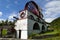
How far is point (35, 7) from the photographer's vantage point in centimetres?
3319

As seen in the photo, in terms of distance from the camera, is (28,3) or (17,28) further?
(28,3)

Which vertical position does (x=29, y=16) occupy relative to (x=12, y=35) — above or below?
above

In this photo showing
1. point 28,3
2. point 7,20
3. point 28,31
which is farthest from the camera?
point 7,20

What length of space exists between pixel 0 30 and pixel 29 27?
6088mm

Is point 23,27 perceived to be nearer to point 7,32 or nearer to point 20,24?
point 20,24

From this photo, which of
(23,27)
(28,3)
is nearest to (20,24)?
(23,27)

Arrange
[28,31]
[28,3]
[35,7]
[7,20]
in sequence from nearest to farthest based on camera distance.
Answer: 1. [28,31]
2. [28,3]
3. [35,7]
4. [7,20]

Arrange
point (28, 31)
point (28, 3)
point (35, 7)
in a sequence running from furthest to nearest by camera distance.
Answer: point (35, 7), point (28, 3), point (28, 31)

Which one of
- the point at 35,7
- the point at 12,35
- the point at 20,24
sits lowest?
the point at 12,35

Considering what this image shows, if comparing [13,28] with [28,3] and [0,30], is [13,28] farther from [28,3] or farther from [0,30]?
[28,3]

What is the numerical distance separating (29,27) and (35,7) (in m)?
7.60

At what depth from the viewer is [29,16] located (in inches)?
1080

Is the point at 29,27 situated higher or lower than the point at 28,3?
lower

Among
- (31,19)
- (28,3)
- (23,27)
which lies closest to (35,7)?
(28,3)
